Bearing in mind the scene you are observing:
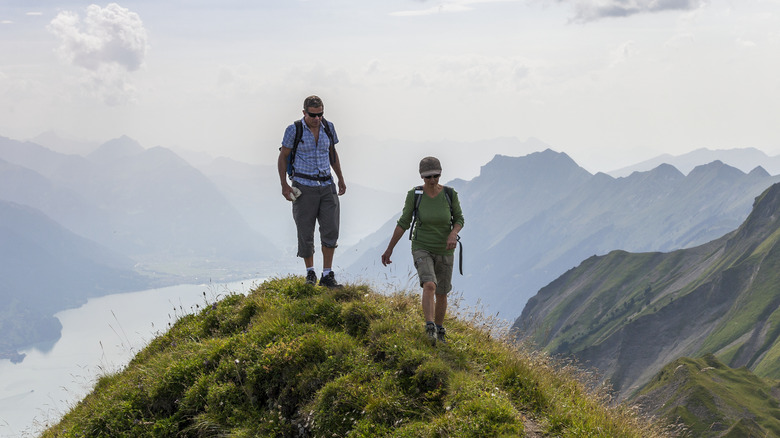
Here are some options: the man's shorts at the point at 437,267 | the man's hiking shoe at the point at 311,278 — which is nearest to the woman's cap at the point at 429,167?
the man's shorts at the point at 437,267

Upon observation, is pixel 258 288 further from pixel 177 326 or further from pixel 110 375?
pixel 110 375

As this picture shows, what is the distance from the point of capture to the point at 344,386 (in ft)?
24.4

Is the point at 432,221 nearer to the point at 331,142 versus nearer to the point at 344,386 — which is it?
the point at 344,386

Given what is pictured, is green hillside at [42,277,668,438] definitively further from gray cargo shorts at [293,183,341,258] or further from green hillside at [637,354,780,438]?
green hillside at [637,354,780,438]

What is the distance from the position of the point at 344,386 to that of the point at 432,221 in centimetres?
284

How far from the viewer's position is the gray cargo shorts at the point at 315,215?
1073 centimetres

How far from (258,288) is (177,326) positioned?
1790 millimetres

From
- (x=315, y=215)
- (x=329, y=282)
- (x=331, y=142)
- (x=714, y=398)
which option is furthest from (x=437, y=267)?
Result: (x=714, y=398)

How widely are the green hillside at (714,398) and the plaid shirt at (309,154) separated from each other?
7744 centimetres

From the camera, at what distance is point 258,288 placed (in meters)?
11.2

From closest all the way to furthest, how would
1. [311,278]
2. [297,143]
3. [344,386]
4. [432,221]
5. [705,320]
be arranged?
[344,386], [432,221], [297,143], [311,278], [705,320]

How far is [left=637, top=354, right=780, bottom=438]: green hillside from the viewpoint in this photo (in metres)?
79.8

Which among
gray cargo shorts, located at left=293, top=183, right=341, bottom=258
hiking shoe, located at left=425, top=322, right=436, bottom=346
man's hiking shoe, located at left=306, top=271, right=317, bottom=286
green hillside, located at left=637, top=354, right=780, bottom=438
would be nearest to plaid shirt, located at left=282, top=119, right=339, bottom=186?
gray cargo shorts, located at left=293, top=183, right=341, bottom=258

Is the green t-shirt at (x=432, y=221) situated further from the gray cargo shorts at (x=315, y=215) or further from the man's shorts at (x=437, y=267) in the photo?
the gray cargo shorts at (x=315, y=215)
